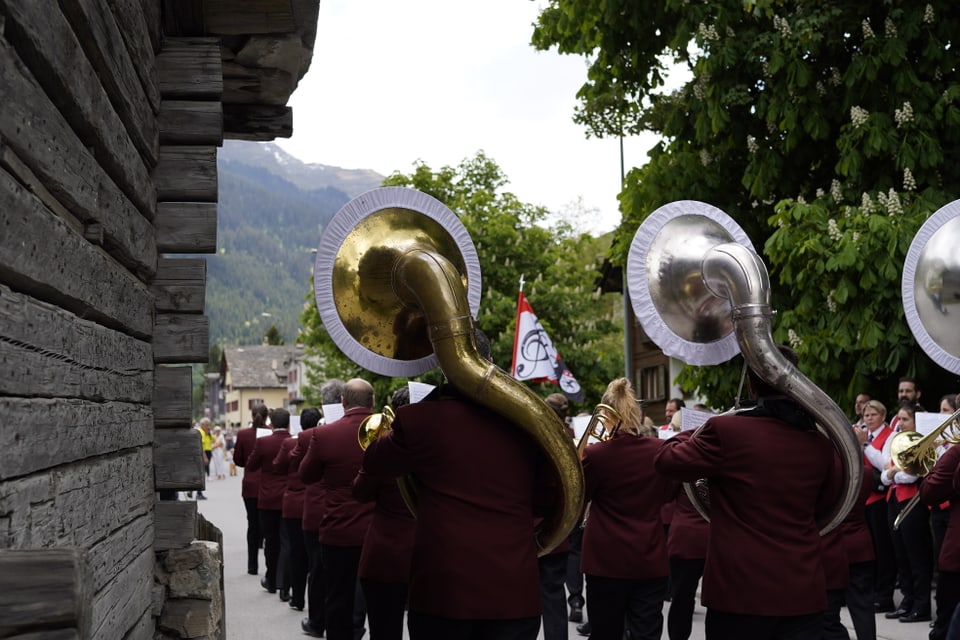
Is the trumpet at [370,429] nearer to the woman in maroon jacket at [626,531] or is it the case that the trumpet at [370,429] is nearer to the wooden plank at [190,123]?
the woman in maroon jacket at [626,531]

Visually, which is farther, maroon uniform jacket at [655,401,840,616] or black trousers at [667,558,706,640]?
black trousers at [667,558,706,640]

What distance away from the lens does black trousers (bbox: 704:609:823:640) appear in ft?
17.8

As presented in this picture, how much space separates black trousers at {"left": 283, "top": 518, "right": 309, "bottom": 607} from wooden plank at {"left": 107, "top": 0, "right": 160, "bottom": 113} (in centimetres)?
620

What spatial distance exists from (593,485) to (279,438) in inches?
235

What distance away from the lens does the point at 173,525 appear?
5.67 m

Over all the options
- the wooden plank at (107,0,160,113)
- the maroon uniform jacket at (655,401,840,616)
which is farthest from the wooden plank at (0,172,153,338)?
the maroon uniform jacket at (655,401,840,616)

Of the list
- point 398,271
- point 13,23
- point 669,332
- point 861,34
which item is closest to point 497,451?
point 398,271

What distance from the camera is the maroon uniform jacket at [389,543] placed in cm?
663

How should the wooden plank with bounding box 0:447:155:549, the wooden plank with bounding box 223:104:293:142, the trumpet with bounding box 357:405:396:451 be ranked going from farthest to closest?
1. the wooden plank with bounding box 223:104:293:142
2. the trumpet with bounding box 357:405:396:451
3. the wooden plank with bounding box 0:447:155:549

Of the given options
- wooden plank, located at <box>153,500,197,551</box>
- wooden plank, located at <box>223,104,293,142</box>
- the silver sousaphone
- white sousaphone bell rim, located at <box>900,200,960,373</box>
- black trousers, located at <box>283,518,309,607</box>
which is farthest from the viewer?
black trousers, located at <box>283,518,309,607</box>

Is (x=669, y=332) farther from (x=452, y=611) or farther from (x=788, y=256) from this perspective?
(x=788, y=256)

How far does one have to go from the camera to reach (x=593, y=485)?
718cm

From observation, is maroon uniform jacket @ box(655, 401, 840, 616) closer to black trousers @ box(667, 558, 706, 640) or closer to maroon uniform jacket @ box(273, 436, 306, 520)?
black trousers @ box(667, 558, 706, 640)

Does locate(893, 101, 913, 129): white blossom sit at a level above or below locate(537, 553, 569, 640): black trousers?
above
